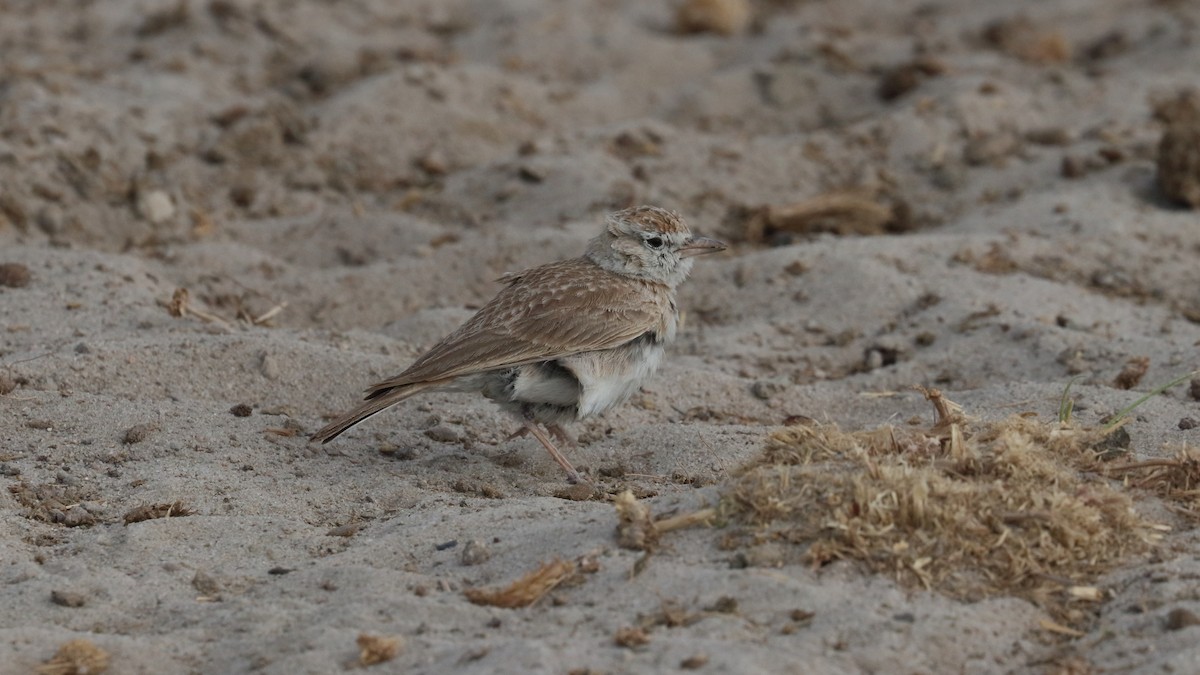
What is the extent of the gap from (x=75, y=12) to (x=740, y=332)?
6.90 metres

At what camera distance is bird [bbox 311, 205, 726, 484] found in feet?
18.9

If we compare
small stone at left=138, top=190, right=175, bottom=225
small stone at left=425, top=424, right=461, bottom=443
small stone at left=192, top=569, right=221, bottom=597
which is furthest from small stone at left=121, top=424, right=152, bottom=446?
small stone at left=138, top=190, right=175, bottom=225

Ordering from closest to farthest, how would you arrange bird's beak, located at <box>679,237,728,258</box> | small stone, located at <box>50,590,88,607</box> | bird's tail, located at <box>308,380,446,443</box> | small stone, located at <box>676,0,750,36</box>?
small stone, located at <box>50,590,88,607</box>, bird's tail, located at <box>308,380,446,443</box>, bird's beak, located at <box>679,237,728,258</box>, small stone, located at <box>676,0,750,36</box>

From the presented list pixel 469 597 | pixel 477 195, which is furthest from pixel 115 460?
pixel 477 195

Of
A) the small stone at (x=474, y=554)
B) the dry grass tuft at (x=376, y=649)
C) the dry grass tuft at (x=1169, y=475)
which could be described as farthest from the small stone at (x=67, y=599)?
the dry grass tuft at (x=1169, y=475)

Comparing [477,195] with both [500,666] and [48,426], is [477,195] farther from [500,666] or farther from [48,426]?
[500,666]

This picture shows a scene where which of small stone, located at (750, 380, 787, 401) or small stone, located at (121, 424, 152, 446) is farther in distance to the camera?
small stone, located at (750, 380, 787, 401)

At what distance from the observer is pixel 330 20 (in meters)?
12.1

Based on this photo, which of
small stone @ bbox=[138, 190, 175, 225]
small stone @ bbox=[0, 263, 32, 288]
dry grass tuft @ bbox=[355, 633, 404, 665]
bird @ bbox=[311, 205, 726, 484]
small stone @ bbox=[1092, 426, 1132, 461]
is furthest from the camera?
small stone @ bbox=[138, 190, 175, 225]

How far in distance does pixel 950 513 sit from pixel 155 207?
19.6 feet

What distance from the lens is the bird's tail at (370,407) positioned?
5.62 m

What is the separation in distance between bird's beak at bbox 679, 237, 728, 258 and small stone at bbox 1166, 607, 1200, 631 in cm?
305

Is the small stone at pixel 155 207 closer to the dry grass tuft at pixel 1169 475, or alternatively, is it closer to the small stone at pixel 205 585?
the small stone at pixel 205 585

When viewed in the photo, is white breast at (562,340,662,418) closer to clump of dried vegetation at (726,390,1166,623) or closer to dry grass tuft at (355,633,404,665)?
clump of dried vegetation at (726,390,1166,623)
